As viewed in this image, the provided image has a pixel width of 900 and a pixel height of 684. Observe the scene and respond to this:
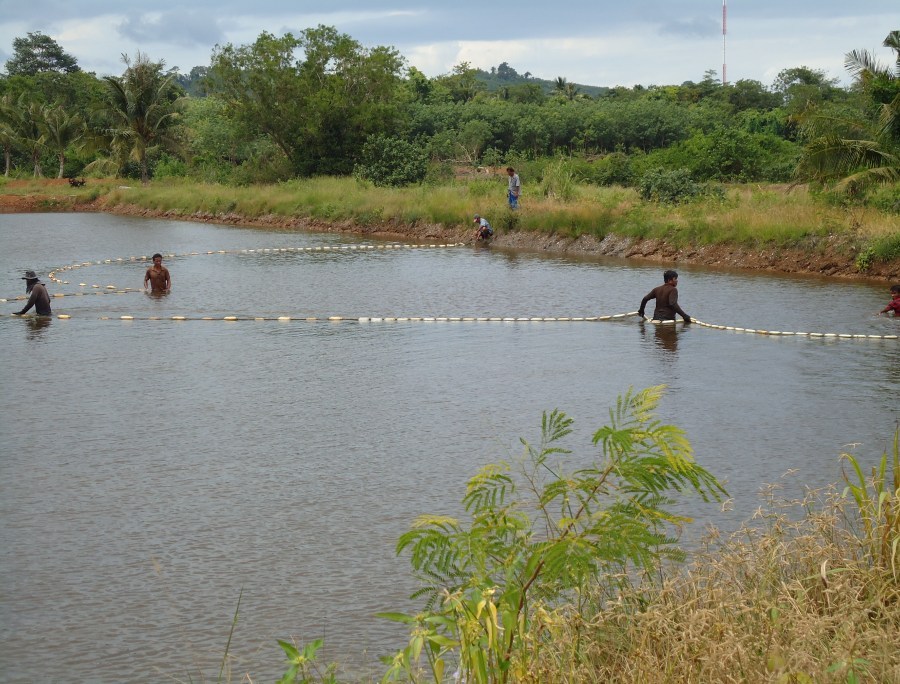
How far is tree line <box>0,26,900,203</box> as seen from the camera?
146 ft

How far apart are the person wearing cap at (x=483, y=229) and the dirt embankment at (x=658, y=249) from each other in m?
0.28

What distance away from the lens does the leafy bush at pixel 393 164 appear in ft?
156

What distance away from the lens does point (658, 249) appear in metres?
30.5

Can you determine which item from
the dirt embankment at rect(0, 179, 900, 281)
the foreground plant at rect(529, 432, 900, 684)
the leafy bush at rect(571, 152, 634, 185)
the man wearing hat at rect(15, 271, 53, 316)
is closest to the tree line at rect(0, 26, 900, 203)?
the leafy bush at rect(571, 152, 634, 185)

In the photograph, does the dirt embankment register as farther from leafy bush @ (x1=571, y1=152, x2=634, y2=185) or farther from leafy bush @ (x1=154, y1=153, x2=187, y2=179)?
leafy bush @ (x1=154, y1=153, x2=187, y2=179)

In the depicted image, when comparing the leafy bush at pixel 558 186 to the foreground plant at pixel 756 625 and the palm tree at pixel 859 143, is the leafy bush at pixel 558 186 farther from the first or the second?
the foreground plant at pixel 756 625

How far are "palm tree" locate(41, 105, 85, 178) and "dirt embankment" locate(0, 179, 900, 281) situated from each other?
24786mm

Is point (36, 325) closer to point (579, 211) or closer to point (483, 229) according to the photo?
point (483, 229)

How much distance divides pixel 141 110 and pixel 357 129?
14.8 meters

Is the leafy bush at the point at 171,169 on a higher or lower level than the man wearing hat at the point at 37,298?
higher

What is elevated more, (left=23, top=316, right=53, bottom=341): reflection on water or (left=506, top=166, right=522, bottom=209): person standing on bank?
(left=506, top=166, right=522, bottom=209): person standing on bank

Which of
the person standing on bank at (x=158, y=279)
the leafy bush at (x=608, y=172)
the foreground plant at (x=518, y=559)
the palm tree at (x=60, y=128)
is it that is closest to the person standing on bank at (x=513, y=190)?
the leafy bush at (x=608, y=172)

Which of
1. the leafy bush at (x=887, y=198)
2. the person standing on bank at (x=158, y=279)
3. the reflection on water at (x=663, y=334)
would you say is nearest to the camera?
the reflection on water at (x=663, y=334)

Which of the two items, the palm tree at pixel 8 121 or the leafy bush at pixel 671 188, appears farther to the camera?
the palm tree at pixel 8 121
